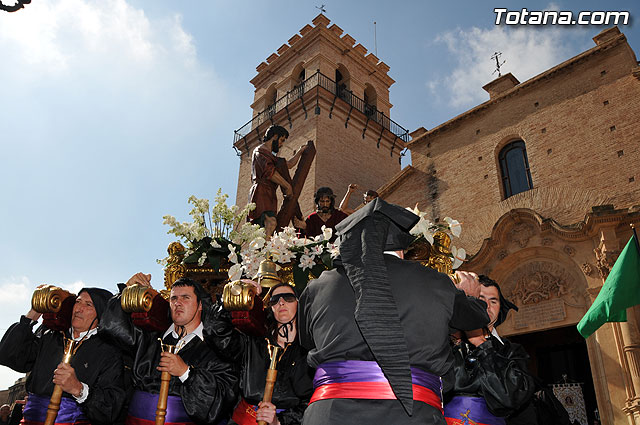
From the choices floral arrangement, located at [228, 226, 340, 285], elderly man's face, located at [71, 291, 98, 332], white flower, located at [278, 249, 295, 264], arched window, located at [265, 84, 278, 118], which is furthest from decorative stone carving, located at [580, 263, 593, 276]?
arched window, located at [265, 84, 278, 118]

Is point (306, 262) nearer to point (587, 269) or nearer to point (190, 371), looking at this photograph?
point (190, 371)

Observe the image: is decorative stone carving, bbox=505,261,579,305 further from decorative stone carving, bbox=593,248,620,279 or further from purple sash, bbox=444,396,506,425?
purple sash, bbox=444,396,506,425


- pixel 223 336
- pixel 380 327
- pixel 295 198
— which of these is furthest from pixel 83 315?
pixel 295 198

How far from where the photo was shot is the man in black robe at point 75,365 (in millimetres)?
3227

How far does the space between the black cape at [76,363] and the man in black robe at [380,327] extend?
1853 mm

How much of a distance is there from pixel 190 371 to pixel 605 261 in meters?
10.0

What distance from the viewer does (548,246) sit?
37.3ft

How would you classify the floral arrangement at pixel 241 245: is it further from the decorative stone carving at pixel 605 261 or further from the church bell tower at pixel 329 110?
the church bell tower at pixel 329 110

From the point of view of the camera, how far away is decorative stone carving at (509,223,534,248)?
463 inches

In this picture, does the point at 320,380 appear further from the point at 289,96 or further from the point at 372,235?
the point at 289,96

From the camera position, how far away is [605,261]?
10.2m

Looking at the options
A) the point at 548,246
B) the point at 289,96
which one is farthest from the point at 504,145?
the point at 289,96

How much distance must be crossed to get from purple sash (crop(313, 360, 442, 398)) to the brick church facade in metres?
8.73

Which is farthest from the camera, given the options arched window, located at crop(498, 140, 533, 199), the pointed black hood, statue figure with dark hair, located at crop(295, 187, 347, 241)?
arched window, located at crop(498, 140, 533, 199)
